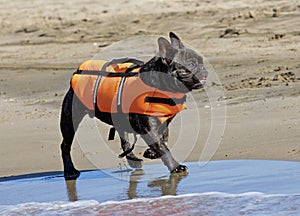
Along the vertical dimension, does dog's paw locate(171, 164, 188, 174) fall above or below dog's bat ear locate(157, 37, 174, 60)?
below

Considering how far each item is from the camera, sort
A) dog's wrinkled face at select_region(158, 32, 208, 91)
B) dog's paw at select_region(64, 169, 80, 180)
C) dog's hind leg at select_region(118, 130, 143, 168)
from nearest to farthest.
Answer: dog's wrinkled face at select_region(158, 32, 208, 91) → dog's paw at select_region(64, 169, 80, 180) → dog's hind leg at select_region(118, 130, 143, 168)

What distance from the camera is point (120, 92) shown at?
Answer: 7.25 metres

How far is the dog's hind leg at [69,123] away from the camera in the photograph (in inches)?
300

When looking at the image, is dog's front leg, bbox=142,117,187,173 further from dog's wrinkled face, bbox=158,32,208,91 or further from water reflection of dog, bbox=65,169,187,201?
dog's wrinkled face, bbox=158,32,208,91

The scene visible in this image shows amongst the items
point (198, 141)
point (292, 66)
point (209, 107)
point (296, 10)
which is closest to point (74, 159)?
point (198, 141)

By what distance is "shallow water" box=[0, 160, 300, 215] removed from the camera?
643 cm

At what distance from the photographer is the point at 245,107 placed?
10125 mm

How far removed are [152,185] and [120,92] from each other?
0.77m

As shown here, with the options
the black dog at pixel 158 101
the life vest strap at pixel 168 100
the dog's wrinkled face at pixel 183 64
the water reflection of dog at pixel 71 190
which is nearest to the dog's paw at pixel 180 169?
the black dog at pixel 158 101

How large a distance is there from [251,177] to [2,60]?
1182 centimetres

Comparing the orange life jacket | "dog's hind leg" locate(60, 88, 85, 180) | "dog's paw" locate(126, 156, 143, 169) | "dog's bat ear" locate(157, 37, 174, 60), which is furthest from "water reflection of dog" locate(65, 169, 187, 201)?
"dog's bat ear" locate(157, 37, 174, 60)

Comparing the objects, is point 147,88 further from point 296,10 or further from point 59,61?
point 296,10

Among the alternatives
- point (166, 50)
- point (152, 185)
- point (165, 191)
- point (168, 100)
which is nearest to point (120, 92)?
point (168, 100)

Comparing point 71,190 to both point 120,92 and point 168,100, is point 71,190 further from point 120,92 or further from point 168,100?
point 168,100
